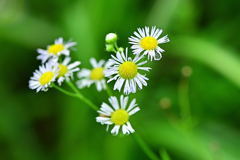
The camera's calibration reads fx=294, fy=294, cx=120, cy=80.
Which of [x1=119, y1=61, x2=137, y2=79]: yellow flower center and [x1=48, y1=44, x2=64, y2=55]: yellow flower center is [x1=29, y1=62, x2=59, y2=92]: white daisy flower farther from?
[x1=119, y1=61, x2=137, y2=79]: yellow flower center

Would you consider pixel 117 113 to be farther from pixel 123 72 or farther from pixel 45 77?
pixel 45 77

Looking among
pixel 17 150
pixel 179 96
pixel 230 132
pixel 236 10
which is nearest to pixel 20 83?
pixel 17 150

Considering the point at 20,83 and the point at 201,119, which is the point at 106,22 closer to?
the point at 20,83

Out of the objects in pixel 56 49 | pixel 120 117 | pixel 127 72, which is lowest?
pixel 120 117

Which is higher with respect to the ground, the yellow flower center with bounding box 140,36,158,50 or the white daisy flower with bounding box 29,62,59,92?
the yellow flower center with bounding box 140,36,158,50

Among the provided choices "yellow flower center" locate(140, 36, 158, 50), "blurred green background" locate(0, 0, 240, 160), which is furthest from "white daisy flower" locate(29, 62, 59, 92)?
"blurred green background" locate(0, 0, 240, 160)

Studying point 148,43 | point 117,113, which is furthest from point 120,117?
point 148,43

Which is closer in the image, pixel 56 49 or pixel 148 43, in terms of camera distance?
pixel 148 43
